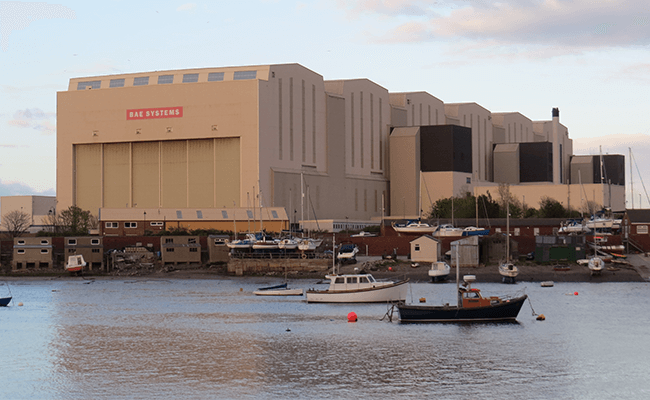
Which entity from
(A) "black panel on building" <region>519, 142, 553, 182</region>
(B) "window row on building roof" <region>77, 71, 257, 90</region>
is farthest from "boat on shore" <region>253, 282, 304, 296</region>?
(A) "black panel on building" <region>519, 142, 553, 182</region>

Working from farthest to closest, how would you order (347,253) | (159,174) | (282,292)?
(159,174)
(347,253)
(282,292)

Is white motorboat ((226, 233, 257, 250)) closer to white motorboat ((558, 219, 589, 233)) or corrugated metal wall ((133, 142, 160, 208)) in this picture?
corrugated metal wall ((133, 142, 160, 208))

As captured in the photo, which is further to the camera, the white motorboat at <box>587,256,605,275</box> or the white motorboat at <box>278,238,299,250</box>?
the white motorboat at <box>278,238,299,250</box>

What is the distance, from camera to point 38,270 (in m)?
112

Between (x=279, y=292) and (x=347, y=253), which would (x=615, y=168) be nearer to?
(x=347, y=253)

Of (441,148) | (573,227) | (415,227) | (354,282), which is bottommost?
(354,282)

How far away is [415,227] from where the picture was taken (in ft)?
372

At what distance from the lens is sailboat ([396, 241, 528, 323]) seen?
52125mm

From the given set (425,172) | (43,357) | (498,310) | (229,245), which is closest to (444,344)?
(498,310)

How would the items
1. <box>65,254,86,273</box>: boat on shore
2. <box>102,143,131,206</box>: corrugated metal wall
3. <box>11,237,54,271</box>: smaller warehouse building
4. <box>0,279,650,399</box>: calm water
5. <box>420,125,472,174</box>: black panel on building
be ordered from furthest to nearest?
<box>420,125,472,174</box>: black panel on building → <box>102,143,131,206</box>: corrugated metal wall → <box>11,237,54,271</box>: smaller warehouse building → <box>65,254,86,273</box>: boat on shore → <box>0,279,650,399</box>: calm water

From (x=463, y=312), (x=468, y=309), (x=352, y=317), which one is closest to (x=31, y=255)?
(x=352, y=317)

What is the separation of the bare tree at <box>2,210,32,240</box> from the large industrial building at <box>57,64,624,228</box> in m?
16.3

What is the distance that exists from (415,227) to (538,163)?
79.9 m

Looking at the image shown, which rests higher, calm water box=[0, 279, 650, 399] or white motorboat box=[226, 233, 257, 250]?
white motorboat box=[226, 233, 257, 250]
